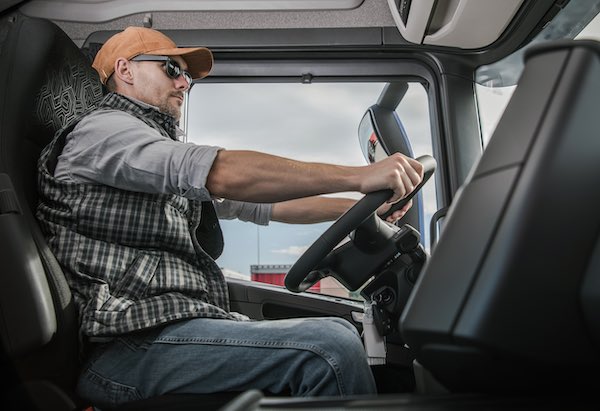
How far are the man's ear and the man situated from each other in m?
0.18

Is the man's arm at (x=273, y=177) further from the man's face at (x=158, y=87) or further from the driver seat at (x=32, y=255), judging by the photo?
the man's face at (x=158, y=87)

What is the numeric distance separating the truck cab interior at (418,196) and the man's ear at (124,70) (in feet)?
0.24

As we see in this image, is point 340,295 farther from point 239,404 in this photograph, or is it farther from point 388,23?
point 239,404

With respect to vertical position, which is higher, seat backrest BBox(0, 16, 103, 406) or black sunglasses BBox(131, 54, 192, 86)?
black sunglasses BBox(131, 54, 192, 86)

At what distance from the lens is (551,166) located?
0.57m

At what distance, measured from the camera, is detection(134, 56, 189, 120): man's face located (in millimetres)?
1727

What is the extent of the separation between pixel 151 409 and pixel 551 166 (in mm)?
863

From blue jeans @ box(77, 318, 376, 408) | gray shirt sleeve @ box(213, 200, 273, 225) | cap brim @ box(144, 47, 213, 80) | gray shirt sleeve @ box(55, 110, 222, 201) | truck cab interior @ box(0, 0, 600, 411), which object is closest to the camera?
truck cab interior @ box(0, 0, 600, 411)

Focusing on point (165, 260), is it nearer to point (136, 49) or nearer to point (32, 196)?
point (32, 196)

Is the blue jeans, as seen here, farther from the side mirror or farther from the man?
the side mirror

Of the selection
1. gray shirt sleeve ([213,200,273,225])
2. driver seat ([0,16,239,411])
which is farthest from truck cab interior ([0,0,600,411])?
gray shirt sleeve ([213,200,273,225])

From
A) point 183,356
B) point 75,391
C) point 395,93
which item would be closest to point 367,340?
point 183,356

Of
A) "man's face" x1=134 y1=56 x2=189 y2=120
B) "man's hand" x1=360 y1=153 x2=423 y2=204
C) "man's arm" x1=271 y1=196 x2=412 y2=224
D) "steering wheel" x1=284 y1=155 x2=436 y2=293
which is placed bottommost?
"man's arm" x1=271 y1=196 x2=412 y2=224

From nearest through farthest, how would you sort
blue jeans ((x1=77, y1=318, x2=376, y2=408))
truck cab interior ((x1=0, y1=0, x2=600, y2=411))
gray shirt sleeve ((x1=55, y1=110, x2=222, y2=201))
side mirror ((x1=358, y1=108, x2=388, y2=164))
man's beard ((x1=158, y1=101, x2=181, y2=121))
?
1. truck cab interior ((x1=0, y1=0, x2=600, y2=411))
2. blue jeans ((x1=77, y1=318, x2=376, y2=408))
3. gray shirt sleeve ((x1=55, y1=110, x2=222, y2=201))
4. man's beard ((x1=158, y1=101, x2=181, y2=121))
5. side mirror ((x1=358, y1=108, x2=388, y2=164))
